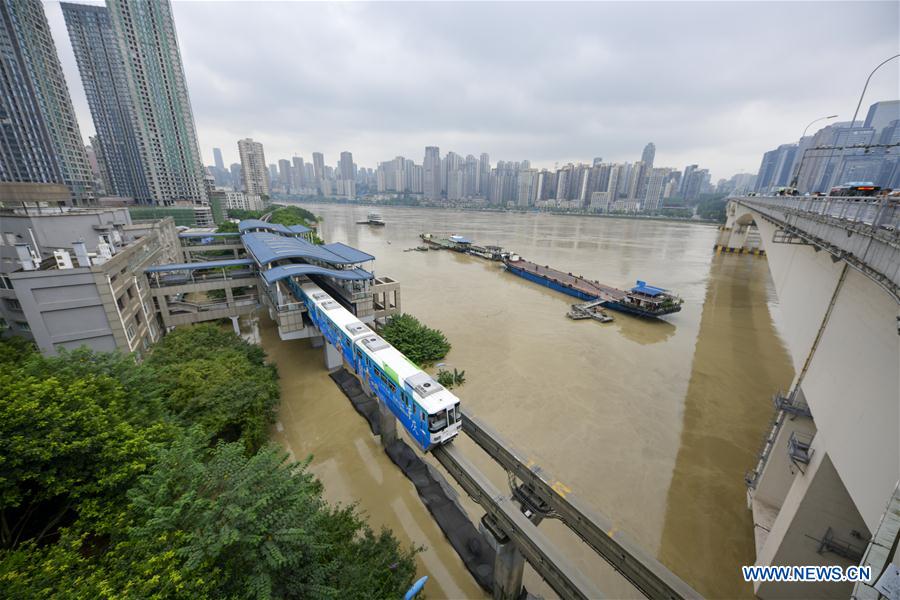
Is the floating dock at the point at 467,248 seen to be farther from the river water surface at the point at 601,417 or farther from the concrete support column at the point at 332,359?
the concrete support column at the point at 332,359

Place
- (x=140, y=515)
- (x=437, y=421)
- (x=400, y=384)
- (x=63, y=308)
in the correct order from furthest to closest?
(x=63, y=308) → (x=400, y=384) → (x=437, y=421) → (x=140, y=515)

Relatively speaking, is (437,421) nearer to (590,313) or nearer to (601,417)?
(601,417)

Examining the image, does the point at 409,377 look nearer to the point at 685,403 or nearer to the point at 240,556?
the point at 240,556

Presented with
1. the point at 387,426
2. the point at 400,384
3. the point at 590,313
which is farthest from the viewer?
the point at 590,313

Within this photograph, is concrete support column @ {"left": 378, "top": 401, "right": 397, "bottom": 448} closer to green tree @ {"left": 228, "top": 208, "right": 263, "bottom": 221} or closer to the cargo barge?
the cargo barge

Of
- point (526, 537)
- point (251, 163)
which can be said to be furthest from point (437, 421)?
point (251, 163)

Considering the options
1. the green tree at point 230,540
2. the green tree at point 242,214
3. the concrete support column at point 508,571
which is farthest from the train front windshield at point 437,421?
the green tree at point 242,214

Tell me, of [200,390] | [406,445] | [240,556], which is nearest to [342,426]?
[406,445]
